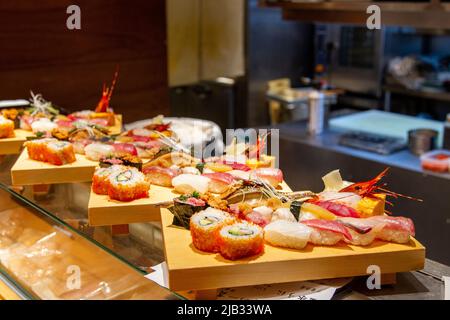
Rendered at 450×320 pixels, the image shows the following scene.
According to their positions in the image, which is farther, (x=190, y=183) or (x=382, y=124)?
(x=382, y=124)

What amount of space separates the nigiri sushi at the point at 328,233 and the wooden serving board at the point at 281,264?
0.02 metres

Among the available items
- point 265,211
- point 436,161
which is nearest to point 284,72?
point 436,161

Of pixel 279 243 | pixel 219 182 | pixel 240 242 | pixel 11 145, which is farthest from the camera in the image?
pixel 11 145

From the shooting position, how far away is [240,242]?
1.64 m

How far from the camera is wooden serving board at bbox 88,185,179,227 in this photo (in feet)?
6.82

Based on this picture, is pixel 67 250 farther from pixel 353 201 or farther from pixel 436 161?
pixel 436 161

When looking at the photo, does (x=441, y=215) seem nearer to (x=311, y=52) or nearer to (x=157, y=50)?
(x=157, y=50)

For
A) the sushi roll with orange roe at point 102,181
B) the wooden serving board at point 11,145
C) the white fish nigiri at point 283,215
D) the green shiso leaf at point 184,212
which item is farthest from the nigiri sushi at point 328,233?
the wooden serving board at point 11,145

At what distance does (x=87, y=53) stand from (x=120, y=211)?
353 cm

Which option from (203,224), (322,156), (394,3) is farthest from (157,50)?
(203,224)

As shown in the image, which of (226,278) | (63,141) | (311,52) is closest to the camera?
(226,278)

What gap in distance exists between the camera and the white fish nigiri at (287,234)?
5.65 feet
